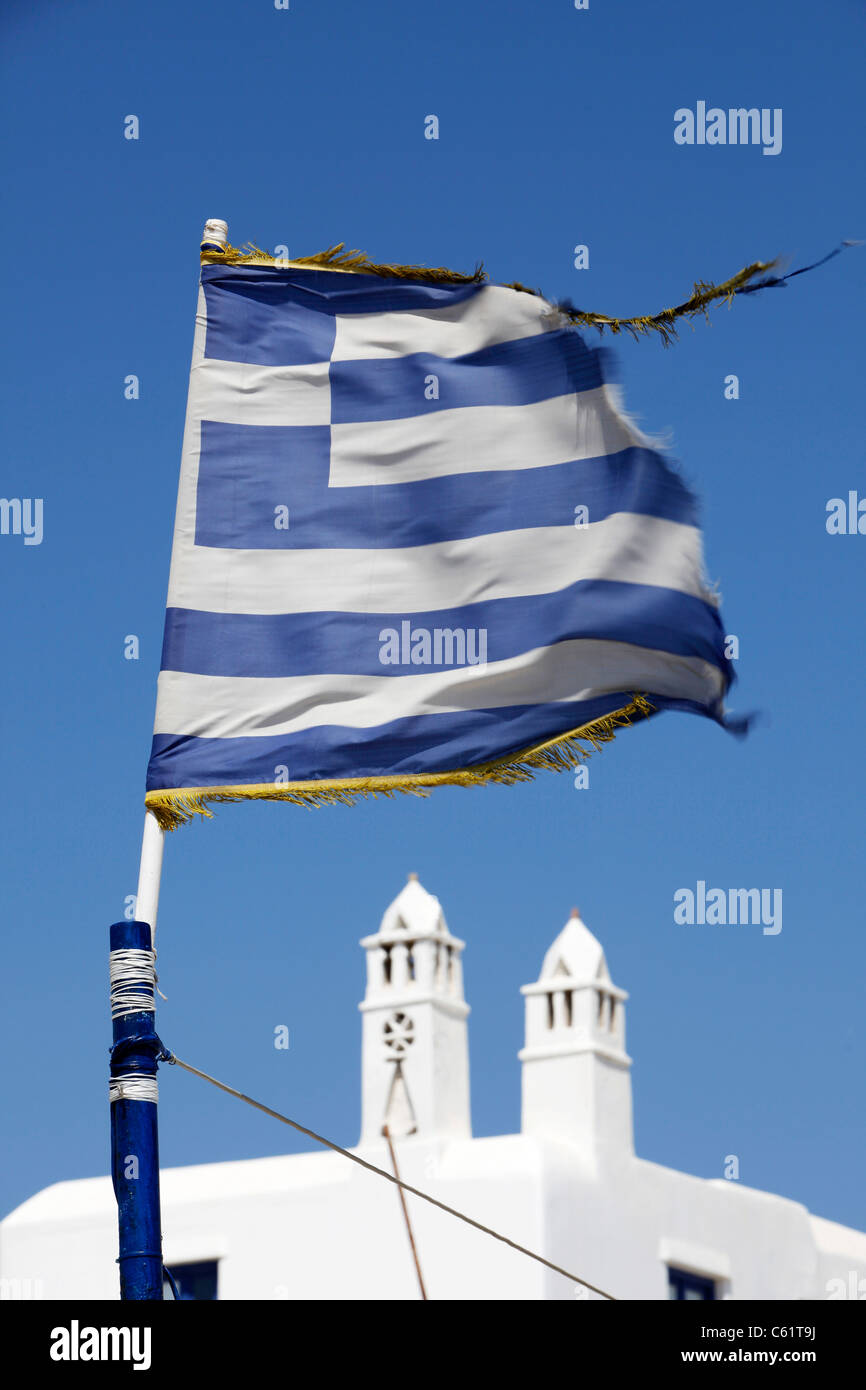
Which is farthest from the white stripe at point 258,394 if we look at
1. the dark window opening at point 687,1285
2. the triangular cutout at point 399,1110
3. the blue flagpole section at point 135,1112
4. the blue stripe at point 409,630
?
the dark window opening at point 687,1285

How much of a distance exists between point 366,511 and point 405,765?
113cm

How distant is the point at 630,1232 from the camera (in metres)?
22.4

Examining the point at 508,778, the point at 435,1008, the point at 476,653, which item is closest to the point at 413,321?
the point at 476,653

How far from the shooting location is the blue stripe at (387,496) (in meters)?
8.08

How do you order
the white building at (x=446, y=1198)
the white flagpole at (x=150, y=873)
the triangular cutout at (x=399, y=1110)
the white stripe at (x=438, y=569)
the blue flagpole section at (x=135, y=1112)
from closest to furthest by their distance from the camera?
1. the blue flagpole section at (x=135, y=1112)
2. the white flagpole at (x=150, y=873)
3. the white stripe at (x=438, y=569)
4. the white building at (x=446, y=1198)
5. the triangular cutout at (x=399, y=1110)

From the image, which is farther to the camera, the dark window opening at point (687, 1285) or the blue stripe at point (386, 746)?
the dark window opening at point (687, 1285)

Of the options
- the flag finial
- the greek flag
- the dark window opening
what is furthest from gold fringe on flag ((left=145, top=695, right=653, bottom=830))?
the dark window opening

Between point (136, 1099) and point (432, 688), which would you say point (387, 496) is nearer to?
point (432, 688)

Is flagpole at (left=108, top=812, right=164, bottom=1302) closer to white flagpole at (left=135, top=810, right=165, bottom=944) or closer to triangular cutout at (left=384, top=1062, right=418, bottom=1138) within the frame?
white flagpole at (left=135, top=810, right=165, bottom=944)

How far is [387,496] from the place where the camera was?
27.0ft

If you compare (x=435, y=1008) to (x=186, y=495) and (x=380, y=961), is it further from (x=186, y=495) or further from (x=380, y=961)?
(x=186, y=495)

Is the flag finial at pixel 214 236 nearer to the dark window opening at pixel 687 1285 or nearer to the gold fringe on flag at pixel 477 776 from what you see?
the gold fringe on flag at pixel 477 776

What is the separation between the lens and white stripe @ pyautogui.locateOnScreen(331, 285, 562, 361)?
333 inches

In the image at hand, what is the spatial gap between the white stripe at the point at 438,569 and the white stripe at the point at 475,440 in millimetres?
330
